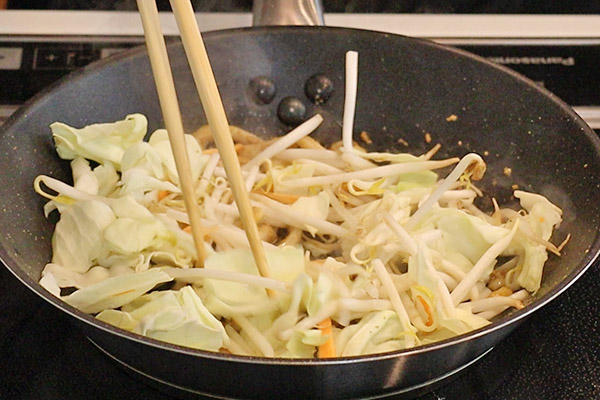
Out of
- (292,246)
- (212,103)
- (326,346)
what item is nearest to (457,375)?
(326,346)

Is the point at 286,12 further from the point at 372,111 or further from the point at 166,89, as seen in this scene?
the point at 166,89

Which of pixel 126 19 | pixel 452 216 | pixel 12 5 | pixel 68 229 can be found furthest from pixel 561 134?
pixel 12 5

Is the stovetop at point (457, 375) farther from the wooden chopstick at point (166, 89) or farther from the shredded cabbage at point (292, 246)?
the wooden chopstick at point (166, 89)

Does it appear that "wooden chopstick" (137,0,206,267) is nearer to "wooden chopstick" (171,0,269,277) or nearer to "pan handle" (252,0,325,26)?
"wooden chopstick" (171,0,269,277)

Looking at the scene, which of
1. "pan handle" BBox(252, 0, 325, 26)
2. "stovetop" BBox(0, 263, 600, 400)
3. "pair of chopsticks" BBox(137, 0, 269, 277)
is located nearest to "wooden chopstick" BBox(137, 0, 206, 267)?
"pair of chopsticks" BBox(137, 0, 269, 277)

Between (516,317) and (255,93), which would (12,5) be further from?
(516,317)

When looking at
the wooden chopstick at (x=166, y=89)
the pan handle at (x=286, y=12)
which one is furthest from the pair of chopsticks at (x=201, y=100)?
the pan handle at (x=286, y=12)
